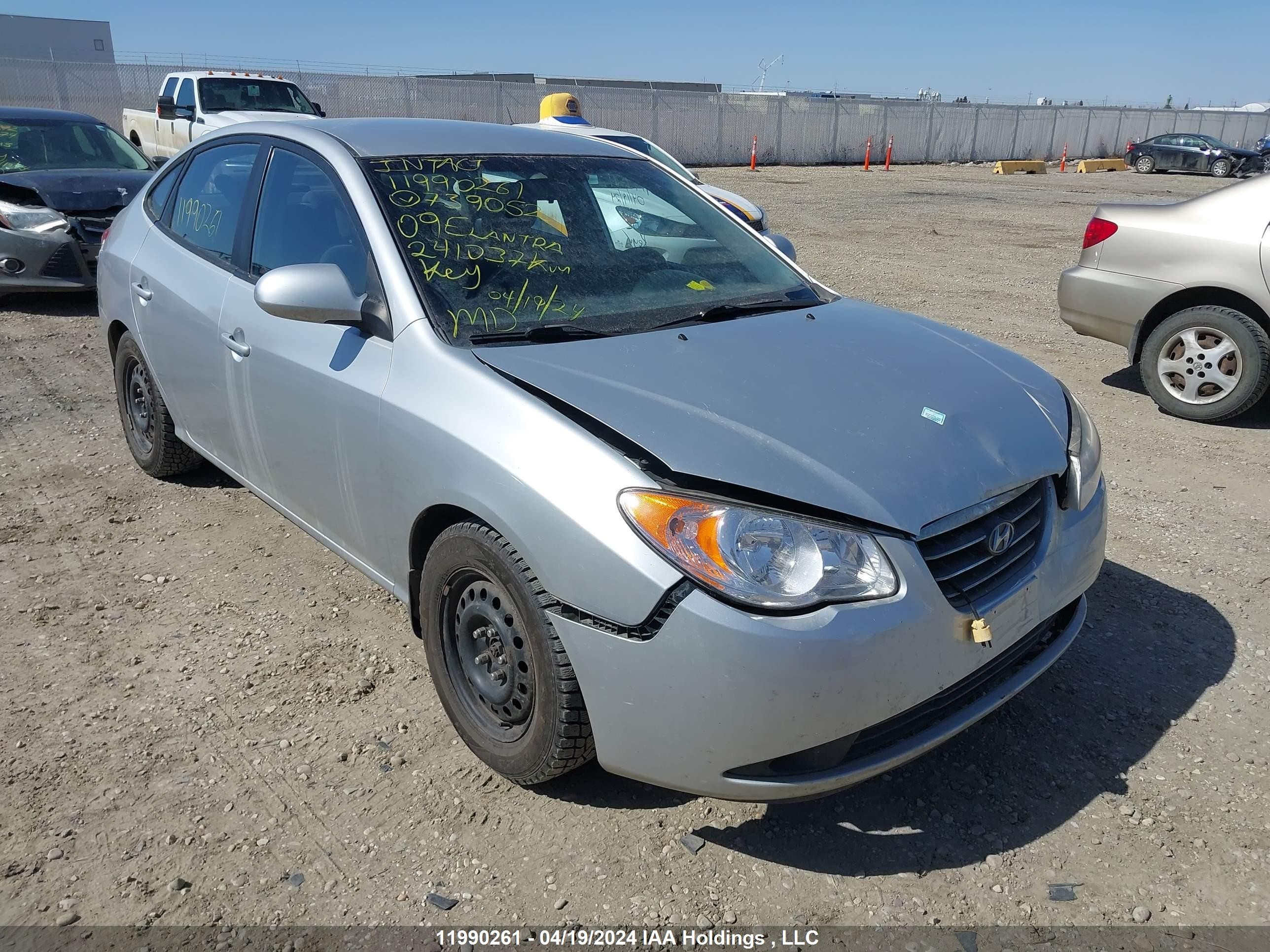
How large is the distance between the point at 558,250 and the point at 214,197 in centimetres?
172

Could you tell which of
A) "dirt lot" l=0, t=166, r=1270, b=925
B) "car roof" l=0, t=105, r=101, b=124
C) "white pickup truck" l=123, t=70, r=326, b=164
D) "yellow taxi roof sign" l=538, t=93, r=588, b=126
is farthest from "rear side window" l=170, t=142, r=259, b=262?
"white pickup truck" l=123, t=70, r=326, b=164

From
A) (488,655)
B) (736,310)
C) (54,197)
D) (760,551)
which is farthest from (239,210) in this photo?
(54,197)

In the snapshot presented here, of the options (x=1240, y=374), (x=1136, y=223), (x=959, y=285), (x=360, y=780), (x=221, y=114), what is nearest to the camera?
(x=360, y=780)

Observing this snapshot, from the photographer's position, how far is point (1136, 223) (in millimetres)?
6078

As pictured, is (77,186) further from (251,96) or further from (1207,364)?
(1207,364)

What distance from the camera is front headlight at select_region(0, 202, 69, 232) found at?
26.7 ft

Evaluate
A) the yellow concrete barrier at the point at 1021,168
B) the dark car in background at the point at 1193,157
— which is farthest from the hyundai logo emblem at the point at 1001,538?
the yellow concrete barrier at the point at 1021,168

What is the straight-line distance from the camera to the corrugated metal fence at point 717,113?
86.6ft

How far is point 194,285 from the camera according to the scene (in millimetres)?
3770

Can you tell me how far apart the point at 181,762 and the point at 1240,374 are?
5959 millimetres

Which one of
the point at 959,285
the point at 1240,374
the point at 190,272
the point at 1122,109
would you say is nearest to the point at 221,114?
the point at 959,285

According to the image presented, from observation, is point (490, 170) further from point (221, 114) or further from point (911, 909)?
point (221, 114)

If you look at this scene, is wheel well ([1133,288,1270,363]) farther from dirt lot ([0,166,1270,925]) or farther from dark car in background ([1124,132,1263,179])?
dark car in background ([1124,132,1263,179])

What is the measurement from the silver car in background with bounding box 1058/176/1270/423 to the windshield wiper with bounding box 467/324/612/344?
4.65m
